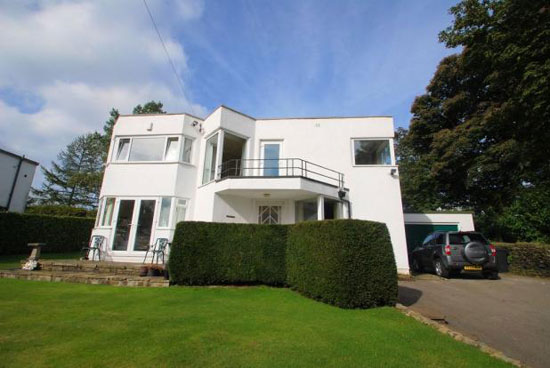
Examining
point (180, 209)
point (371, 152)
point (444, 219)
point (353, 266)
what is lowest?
point (353, 266)

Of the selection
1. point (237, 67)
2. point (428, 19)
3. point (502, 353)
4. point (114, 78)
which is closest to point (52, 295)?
point (114, 78)

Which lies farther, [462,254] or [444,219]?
[444,219]

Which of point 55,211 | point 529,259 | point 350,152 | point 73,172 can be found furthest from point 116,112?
point 529,259

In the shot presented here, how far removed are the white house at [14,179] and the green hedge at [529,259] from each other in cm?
3233

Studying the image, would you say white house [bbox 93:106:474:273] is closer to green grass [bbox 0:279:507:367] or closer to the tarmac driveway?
the tarmac driveway

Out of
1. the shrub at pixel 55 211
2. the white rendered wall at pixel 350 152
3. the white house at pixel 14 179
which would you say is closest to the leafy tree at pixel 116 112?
the white house at pixel 14 179

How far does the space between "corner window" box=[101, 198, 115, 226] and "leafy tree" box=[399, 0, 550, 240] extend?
52.5 feet

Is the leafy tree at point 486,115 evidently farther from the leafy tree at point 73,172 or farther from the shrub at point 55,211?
the leafy tree at point 73,172

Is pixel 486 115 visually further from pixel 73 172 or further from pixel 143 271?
pixel 73 172

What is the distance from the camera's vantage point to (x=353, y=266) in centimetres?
564

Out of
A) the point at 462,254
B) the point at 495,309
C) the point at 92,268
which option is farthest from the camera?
the point at 462,254

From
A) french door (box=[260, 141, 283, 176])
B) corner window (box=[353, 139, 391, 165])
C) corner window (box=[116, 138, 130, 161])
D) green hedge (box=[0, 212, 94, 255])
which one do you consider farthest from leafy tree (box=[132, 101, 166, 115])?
corner window (box=[353, 139, 391, 165])

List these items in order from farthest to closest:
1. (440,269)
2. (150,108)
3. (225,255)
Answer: (150,108) < (440,269) < (225,255)

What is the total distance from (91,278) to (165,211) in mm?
3959
